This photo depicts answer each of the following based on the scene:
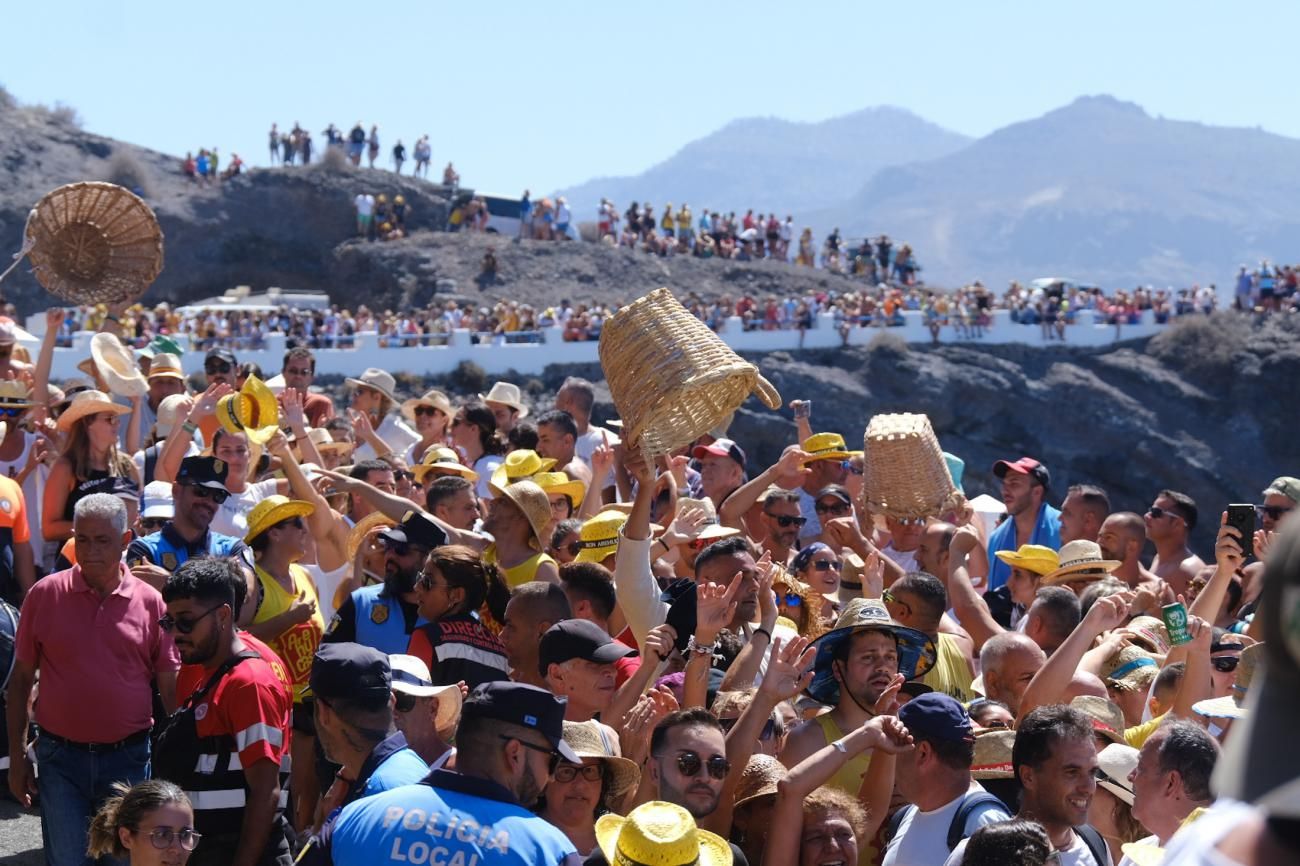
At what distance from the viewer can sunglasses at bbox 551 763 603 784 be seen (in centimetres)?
462

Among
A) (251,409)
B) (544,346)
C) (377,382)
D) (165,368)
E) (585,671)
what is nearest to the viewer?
(585,671)

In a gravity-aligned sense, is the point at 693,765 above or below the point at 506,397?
below

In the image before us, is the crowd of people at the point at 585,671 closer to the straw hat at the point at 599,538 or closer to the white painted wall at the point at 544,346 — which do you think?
the straw hat at the point at 599,538

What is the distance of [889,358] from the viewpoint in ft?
123

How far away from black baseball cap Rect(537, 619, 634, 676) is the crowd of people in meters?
0.01

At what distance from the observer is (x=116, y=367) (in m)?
9.94

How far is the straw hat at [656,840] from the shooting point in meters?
3.99

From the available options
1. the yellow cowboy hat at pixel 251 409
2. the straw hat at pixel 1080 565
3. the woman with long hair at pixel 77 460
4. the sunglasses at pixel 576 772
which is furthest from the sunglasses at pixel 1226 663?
the woman with long hair at pixel 77 460

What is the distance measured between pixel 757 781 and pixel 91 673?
96.4 inches

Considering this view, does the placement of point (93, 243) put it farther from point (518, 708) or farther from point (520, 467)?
point (518, 708)

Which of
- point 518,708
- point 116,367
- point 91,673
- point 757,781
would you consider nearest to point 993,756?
point 757,781

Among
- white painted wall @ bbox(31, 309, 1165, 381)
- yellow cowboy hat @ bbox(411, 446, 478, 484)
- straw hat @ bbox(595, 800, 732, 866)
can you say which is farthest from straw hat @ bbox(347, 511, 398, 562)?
white painted wall @ bbox(31, 309, 1165, 381)

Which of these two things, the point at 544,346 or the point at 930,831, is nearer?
the point at 930,831

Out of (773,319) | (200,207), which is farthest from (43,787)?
(200,207)
